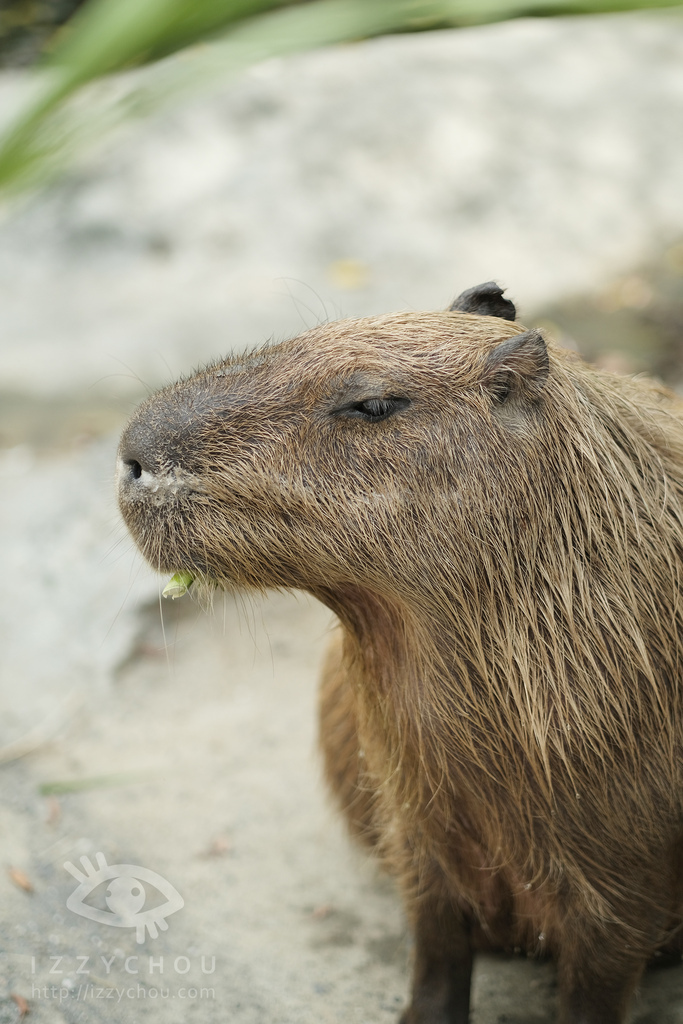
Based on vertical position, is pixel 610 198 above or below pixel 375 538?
above

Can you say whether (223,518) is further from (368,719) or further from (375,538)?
(368,719)

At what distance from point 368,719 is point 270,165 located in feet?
17.7

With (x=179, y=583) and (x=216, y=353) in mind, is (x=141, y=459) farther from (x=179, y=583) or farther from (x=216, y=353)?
(x=216, y=353)

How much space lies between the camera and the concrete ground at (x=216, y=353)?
306 centimetres

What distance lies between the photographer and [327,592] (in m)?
2.28

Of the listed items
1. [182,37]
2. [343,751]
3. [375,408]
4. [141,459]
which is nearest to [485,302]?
[375,408]

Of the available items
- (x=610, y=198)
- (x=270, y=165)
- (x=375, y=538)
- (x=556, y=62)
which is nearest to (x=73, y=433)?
(x=270, y=165)

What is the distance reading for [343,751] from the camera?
315 centimetres

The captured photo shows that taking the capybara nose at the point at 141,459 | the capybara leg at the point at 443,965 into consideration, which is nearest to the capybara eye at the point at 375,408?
the capybara nose at the point at 141,459

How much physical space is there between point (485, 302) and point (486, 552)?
0.68m

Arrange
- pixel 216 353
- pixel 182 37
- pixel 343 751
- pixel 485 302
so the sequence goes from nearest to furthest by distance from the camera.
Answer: pixel 182 37 < pixel 485 302 < pixel 343 751 < pixel 216 353

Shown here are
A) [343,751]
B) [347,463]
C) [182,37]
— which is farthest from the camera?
[343,751]

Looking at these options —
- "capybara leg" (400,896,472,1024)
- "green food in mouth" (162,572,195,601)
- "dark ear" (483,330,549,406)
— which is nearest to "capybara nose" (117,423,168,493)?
"green food in mouth" (162,572,195,601)

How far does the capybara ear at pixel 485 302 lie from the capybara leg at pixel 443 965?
1.58 meters
